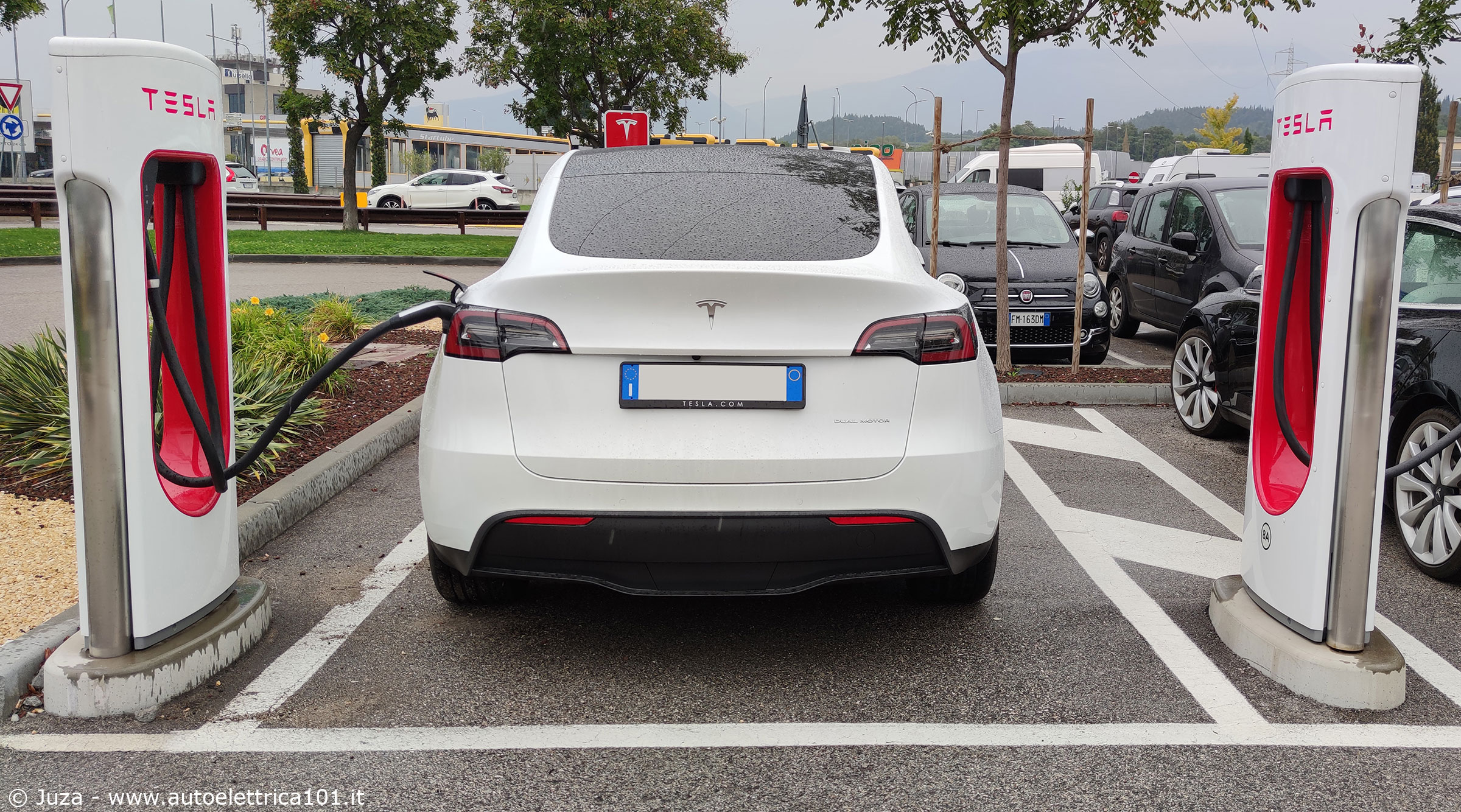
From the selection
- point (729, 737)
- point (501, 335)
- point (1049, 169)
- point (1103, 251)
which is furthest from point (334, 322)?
point (1049, 169)

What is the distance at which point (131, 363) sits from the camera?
3.35 meters

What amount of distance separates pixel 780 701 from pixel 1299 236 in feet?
6.95

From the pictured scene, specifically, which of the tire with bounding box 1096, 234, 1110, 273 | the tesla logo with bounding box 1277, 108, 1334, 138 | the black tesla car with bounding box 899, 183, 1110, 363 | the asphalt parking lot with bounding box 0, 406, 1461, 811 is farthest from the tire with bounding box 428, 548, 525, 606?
the tire with bounding box 1096, 234, 1110, 273

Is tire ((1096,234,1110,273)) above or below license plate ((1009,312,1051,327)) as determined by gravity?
above

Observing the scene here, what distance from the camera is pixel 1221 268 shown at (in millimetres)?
9797

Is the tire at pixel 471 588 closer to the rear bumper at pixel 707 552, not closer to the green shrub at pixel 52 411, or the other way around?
the rear bumper at pixel 707 552

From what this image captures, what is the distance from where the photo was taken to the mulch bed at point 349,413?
5445 millimetres

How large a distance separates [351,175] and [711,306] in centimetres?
2849

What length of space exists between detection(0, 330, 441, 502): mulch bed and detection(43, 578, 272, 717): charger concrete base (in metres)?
1.80

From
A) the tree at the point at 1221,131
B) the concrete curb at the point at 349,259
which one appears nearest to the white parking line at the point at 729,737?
the concrete curb at the point at 349,259

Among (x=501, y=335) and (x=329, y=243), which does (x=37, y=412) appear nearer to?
(x=501, y=335)

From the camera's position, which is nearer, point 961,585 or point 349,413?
point 961,585

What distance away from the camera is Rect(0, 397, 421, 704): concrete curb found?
11.4 feet

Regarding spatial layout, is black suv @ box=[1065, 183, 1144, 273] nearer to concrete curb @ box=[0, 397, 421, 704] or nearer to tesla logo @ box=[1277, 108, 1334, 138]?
concrete curb @ box=[0, 397, 421, 704]
